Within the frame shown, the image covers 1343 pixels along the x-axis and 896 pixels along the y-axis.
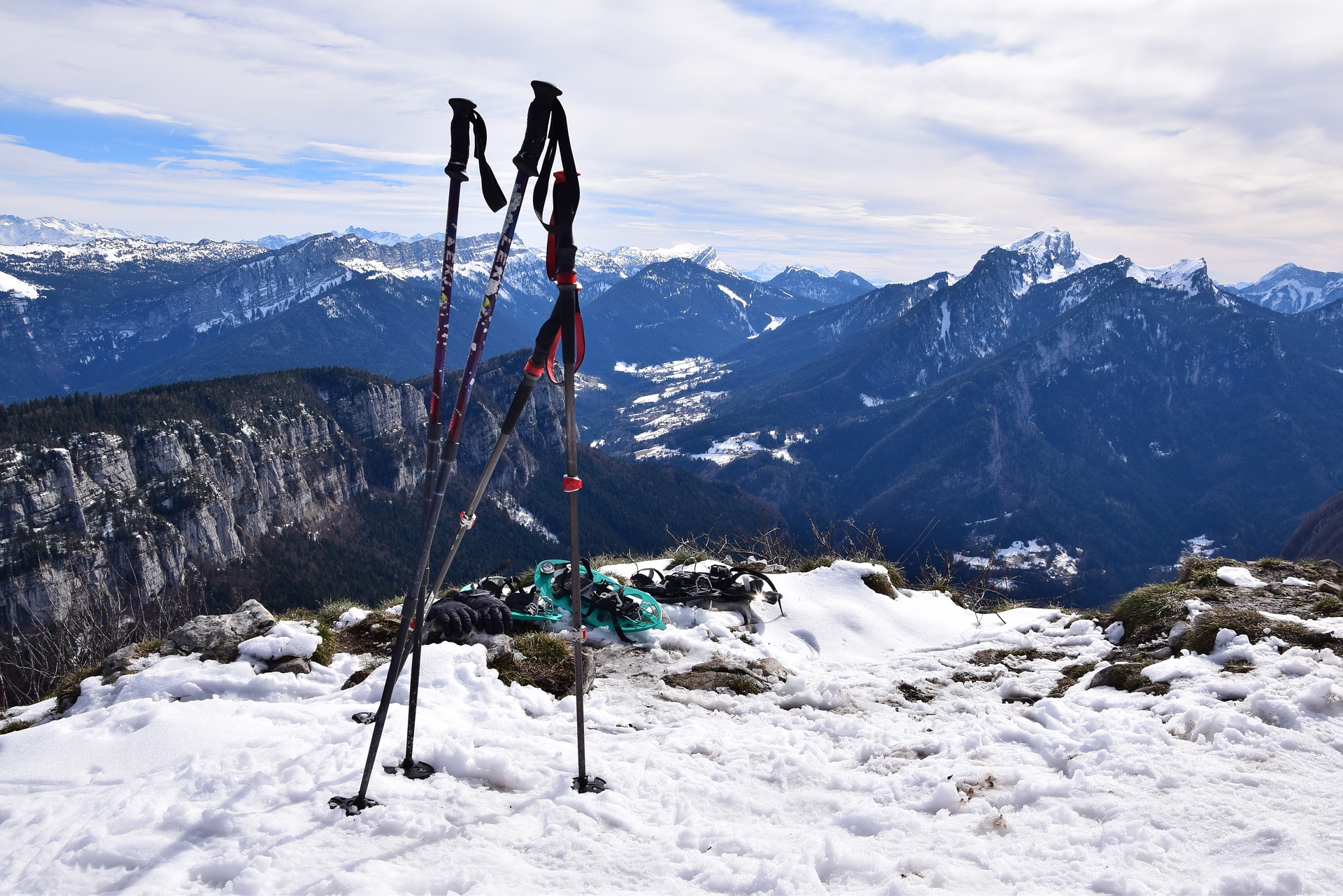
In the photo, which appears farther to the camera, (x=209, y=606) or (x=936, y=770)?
(x=209, y=606)

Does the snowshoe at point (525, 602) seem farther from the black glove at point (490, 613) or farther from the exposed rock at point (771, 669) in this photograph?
the exposed rock at point (771, 669)

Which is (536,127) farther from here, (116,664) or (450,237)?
(116,664)

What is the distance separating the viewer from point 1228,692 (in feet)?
21.9

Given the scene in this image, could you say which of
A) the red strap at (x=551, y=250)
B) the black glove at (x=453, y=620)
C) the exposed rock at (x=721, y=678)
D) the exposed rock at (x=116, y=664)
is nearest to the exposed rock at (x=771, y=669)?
the exposed rock at (x=721, y=678)

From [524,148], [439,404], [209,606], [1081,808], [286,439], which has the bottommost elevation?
[209,606]

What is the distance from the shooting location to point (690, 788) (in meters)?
5.81

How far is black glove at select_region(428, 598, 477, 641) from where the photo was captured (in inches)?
348

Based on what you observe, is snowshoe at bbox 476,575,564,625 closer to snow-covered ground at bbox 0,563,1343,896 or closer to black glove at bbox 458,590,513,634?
Result: black glove at bbox 458,590,513,634

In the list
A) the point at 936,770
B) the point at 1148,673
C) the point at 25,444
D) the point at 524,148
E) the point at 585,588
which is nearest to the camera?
the point at 524,148

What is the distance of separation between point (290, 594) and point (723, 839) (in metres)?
153

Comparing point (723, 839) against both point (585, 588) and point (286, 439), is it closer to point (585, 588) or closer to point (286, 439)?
point (585, 588)

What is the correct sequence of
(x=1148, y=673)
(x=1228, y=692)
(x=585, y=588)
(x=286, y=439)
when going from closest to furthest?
(x=1228, y=692)
(x=1148, y=673)
(x=585, y=588)
(x=286, y=439)

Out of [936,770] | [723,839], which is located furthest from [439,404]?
[936,770]

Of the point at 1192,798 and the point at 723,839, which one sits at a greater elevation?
the point at 1192,798
